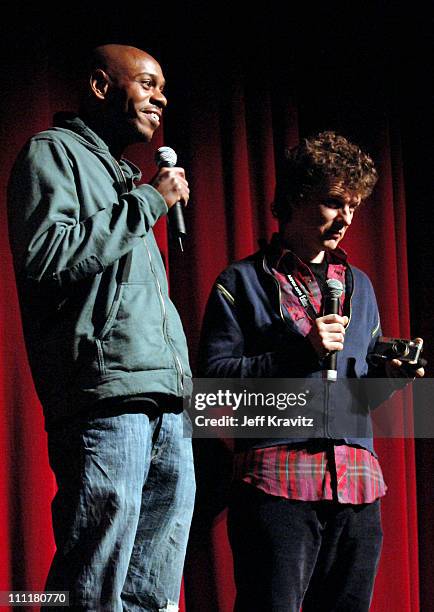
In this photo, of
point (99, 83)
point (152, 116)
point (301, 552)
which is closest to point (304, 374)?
point (301, 552)

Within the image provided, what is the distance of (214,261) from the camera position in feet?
8.39

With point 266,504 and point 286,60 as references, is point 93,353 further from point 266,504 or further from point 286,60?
point 286,60

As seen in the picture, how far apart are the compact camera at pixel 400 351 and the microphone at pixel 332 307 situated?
7.2 inches

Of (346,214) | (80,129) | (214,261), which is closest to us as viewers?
(80,129)

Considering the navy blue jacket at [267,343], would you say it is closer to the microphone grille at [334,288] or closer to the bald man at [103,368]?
the microphone grille at [334,288]

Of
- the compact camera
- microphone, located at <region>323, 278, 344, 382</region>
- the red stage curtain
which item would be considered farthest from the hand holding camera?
the red stage curtain

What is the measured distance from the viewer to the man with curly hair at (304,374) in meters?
1.84

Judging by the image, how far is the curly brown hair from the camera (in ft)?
7.04

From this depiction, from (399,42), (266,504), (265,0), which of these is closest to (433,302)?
(399,42)

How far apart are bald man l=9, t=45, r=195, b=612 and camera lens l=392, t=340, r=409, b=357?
576 mm

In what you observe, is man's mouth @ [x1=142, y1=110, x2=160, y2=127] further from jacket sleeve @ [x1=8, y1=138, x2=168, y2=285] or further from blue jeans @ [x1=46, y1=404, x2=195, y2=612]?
blue jeans @ [x1=46, y1=404, x2=195, y2=612]

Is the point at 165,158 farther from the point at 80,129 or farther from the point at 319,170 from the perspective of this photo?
the point at 319,170

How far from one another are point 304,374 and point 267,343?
4.4 inches

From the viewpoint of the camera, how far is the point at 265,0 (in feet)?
9.34
